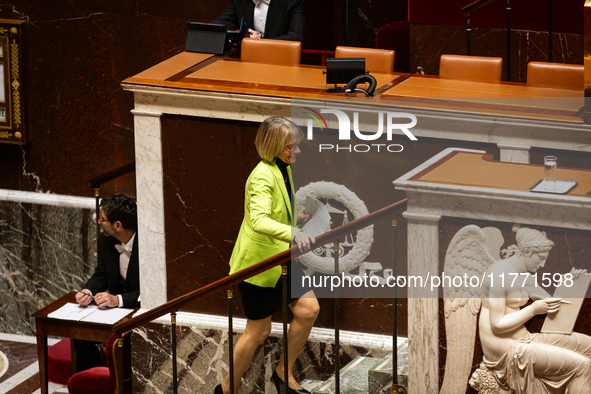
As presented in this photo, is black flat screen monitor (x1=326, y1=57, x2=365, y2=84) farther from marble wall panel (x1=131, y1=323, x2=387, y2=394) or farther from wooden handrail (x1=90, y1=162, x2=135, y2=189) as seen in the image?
wooden handrail (x1=90, y1=162, x2=135, y2=189)

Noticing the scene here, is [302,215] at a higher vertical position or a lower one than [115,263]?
higher

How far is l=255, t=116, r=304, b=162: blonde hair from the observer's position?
441cm

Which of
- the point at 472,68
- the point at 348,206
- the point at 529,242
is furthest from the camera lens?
the point at 472,68

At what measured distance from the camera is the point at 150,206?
5.33 m

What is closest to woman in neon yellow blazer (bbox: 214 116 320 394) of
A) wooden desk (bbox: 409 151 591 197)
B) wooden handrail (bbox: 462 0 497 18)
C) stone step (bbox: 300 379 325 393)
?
stone step (bbox: 300 379 325 393)

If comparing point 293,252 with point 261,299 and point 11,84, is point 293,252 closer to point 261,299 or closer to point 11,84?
point 261,299

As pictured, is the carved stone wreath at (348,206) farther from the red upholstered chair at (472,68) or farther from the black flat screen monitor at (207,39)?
the black flat screen monitor at (207,39)

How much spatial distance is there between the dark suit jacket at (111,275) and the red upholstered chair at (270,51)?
4.39ft

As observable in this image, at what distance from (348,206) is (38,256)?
373 centimetres

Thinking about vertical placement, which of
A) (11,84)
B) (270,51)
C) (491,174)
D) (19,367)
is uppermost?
(270,51)

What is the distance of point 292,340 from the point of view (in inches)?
187

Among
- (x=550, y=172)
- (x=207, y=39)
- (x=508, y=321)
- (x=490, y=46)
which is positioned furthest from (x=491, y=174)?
(x=490, y=46)

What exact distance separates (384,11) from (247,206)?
3858 millimetres

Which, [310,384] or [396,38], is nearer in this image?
[310,384]
